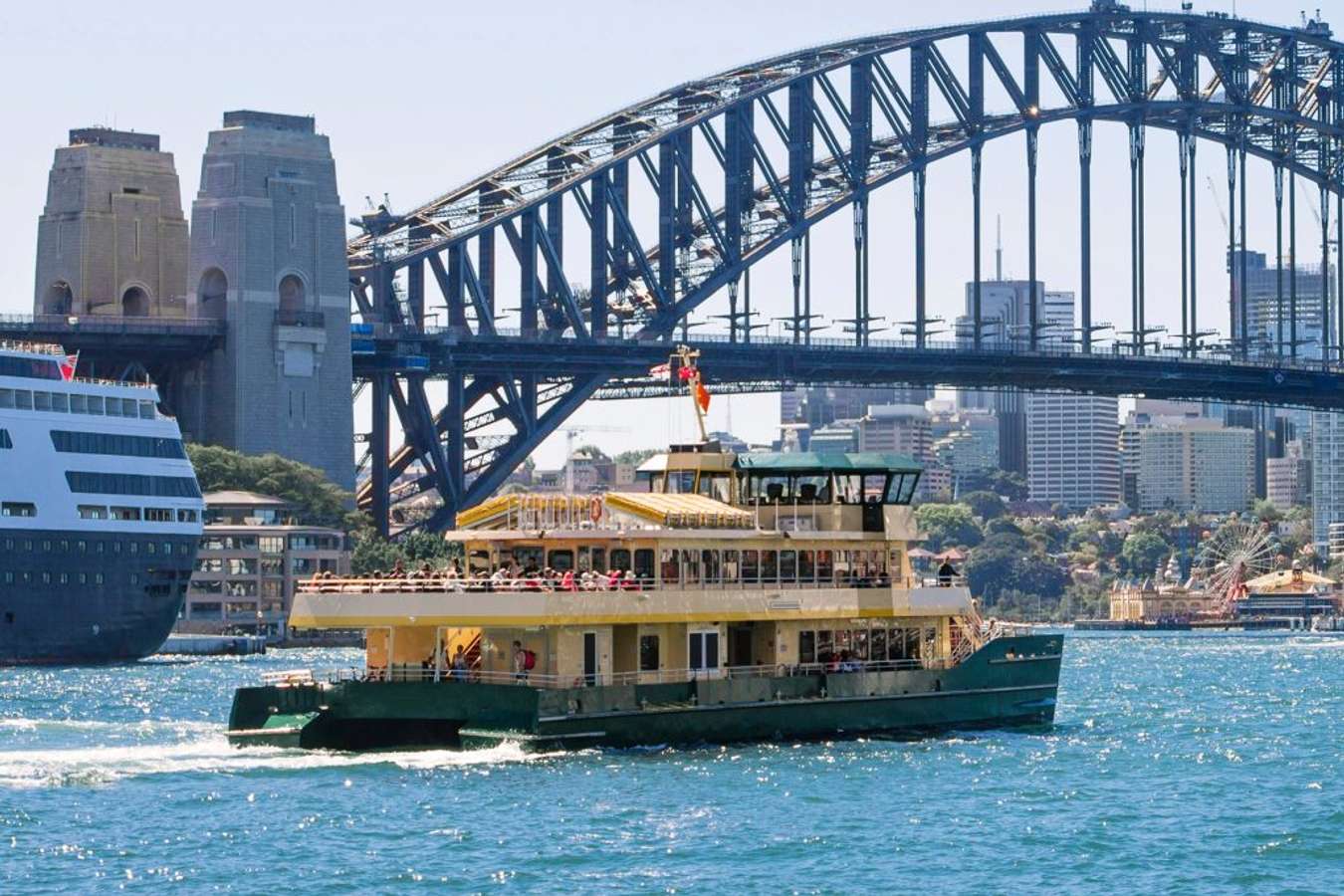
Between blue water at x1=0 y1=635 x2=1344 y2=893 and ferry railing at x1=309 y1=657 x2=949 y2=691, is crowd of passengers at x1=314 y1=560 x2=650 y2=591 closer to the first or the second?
ferry railing at x1=309 y1=657 x2=949 y2=691

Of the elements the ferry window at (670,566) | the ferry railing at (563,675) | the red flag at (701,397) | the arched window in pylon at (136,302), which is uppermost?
the arched window in pylon at (136,302)

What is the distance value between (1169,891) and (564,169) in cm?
9917

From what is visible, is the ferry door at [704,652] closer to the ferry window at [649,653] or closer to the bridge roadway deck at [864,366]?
the ferry window at [649,653]

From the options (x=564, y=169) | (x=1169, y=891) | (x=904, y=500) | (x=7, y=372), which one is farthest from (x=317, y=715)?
(x=564, y=169)

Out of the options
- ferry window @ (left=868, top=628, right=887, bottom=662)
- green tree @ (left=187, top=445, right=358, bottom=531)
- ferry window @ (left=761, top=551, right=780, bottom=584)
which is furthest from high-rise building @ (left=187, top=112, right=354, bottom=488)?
ferry window @ (left=761, top=551, right=780, bottom=584)

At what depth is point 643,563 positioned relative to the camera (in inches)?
2085

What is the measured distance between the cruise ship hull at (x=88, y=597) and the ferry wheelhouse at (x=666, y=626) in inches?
1623

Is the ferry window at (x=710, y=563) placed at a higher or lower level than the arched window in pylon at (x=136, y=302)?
lower

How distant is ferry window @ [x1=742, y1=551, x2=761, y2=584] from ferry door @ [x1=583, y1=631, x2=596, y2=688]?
12.7 feet

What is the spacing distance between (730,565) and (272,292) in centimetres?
7296

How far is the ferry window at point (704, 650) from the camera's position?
53.8 metres

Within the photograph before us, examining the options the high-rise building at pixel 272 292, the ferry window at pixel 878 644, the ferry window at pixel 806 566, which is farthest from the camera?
the high-rise building at pixel 272 292

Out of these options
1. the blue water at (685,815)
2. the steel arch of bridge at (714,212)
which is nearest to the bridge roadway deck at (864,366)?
the steel arch of bridge at (714,212)

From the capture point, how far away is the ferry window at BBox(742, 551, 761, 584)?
54.7 metres
